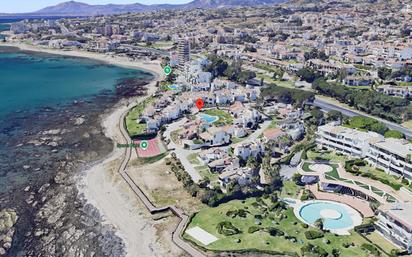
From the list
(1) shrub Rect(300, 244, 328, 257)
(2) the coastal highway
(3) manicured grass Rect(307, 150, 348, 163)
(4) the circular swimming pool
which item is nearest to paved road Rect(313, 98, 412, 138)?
(2) the coastal highway

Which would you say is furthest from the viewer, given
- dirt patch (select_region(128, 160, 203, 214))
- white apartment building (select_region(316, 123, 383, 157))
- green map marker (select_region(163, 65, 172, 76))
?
green map marker (select_region(163, 65, 172, 76))

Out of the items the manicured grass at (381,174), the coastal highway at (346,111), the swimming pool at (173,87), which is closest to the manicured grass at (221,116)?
the swimming pool at (173,87)

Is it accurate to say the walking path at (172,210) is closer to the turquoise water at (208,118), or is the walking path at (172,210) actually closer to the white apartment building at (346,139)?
the turquoise water at (208,118)

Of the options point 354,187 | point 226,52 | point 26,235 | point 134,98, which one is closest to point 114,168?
point 26,235

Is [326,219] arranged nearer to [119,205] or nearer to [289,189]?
[289,189]

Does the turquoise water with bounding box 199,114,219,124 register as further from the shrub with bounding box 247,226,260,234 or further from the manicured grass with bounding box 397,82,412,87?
the manicured grass with bounding box 397,82,412,87

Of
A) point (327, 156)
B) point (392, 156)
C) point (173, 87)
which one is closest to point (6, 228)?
point (327, 156)

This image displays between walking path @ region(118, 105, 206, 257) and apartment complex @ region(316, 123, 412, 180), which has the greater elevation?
apartment complex @ region(316, 123, 412, 180)
